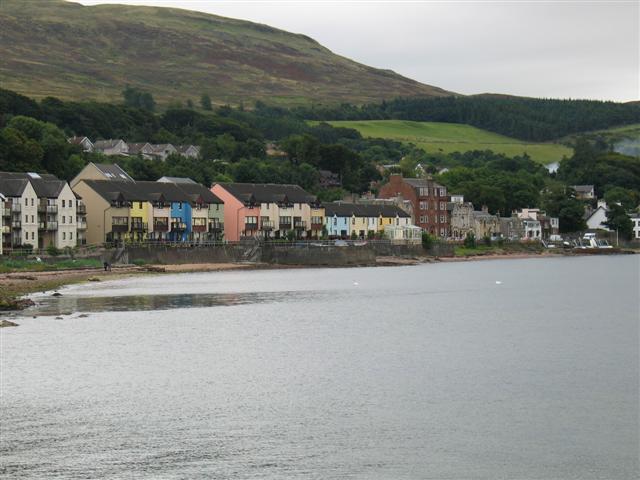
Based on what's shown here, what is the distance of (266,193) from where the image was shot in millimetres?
116750

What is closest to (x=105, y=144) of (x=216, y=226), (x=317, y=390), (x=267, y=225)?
(x=267, y=225)

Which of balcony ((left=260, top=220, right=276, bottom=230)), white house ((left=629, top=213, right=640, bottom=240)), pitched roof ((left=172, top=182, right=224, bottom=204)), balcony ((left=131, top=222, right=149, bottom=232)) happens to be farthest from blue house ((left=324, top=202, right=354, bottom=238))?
white house ((left=629, top=213, right=640, bottom=240))

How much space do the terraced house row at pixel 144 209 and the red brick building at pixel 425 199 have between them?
32636mm

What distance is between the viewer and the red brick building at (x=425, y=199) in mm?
136125

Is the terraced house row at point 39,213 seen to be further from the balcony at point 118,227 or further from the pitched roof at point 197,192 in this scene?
the pitched roof at point 197,192

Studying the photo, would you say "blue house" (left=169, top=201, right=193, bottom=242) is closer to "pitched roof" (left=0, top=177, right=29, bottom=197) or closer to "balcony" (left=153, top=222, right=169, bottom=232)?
"balcony" (left=153, top=222, right=169, bottom=232)

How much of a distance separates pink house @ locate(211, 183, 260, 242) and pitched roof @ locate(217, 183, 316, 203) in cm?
31

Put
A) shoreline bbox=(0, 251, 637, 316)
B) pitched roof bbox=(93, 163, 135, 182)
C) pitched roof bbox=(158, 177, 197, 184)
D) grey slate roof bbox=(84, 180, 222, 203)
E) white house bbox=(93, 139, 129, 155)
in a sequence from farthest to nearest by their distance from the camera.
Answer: white house bbox=(93, 139, 129, 155)
pitched roof bbox=(158, 177, 197, 184)
pitched roof bbox=(93, 163, 135, 182)
grey slate roof bbox=(84, 180, 222, 203)
shoreline bbox=(0, 251, 637, 316)

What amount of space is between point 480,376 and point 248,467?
14934 mm

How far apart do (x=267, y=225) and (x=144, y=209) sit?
1757 cm

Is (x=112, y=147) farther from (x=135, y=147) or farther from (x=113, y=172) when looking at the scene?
(x=113, y=172)

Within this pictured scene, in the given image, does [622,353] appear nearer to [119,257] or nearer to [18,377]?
[18,377]

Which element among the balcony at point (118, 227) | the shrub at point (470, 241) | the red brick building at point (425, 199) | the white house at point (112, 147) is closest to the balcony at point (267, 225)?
the balcony at point (118, 227)

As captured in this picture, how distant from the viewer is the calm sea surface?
1072 inches
